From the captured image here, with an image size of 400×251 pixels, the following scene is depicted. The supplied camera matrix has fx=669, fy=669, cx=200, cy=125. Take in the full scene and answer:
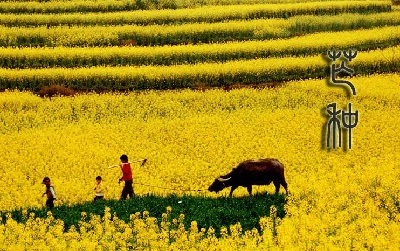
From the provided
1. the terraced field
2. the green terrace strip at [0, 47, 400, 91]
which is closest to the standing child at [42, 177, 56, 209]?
the terraced field

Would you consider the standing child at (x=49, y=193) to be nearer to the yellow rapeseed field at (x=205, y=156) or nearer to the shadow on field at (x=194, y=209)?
the shadow on field at (x=194, y=209)

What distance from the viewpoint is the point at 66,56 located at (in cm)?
3052

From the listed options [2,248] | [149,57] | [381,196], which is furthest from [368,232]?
[149,57]

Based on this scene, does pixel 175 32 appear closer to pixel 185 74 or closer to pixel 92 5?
pixel 185 74

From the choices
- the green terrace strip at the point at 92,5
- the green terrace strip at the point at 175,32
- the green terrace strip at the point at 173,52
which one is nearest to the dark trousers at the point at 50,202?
the green terrace strip at the point at 173,52

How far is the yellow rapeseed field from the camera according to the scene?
11.4 metres

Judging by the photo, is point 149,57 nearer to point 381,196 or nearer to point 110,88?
point 110,88

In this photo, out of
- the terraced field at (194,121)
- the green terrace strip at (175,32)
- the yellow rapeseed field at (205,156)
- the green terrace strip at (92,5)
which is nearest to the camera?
the yellow rapeseed field at (205,156)

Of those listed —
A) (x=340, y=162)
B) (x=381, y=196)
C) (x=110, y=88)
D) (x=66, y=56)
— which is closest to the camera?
(x=381, y=196)

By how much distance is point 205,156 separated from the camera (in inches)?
751

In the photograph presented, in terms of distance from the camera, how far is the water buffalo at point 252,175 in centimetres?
1489

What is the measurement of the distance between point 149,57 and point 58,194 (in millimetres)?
15797

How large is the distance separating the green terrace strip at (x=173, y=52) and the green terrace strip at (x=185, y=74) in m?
1.43

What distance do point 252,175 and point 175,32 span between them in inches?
796
